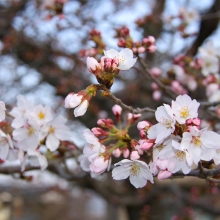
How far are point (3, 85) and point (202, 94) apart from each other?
10.5ft

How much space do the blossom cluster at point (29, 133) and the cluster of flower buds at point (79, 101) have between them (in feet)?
0.91

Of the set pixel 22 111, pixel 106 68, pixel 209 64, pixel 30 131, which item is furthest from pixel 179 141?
pixel 209 64

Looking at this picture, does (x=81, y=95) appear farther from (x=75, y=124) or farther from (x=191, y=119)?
(x=75, y=124)

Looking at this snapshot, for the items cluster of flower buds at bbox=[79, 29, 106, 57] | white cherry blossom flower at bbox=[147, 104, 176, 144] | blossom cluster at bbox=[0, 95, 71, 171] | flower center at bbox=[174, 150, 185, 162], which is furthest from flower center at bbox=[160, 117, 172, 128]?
cluster of flower buds at bbox=[79, 29, 106, 57]

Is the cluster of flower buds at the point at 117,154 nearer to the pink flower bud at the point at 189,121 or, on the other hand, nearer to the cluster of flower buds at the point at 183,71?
the pink flower bud at the point at 189,121

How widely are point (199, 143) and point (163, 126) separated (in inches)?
5.5

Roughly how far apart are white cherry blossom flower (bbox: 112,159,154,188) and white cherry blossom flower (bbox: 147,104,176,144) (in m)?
0.13

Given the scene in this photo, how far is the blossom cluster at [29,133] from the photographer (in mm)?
1434

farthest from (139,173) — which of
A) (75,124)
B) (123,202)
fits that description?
(75,124)

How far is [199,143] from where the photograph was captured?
A: 108 cm

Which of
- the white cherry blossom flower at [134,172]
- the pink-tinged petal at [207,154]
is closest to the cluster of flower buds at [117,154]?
the white cherry blossom flower at [134,172]

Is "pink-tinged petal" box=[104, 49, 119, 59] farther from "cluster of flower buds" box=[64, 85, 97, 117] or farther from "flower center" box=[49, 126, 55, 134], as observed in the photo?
"flower center" box=[49, 126, 55, 134]

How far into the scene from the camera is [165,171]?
113cm

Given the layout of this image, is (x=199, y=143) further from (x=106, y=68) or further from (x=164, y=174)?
(x=106, y=68)
